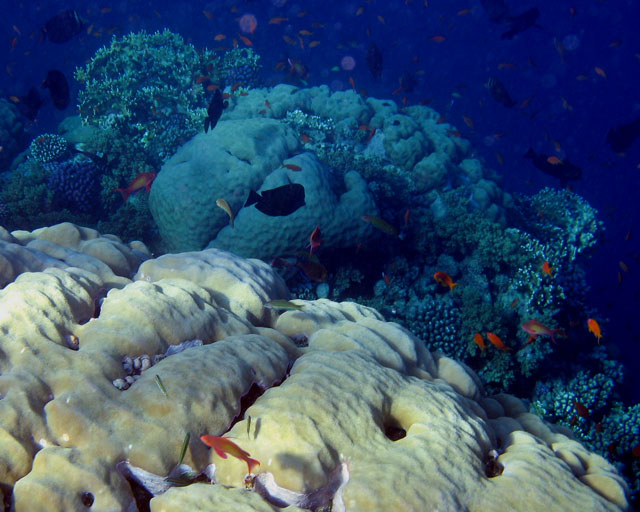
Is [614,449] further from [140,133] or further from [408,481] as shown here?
[140,133]

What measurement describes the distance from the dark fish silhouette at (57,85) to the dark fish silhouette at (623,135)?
1091cm

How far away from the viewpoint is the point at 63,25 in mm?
7336

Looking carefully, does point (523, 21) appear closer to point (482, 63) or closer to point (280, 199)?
point (280, 199)

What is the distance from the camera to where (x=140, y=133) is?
1055cm

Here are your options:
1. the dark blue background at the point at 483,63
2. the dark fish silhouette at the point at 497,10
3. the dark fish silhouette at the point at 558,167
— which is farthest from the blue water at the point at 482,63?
the dark fish silhouette at the point at 558,167

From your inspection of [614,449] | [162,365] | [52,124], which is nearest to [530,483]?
[162,365]

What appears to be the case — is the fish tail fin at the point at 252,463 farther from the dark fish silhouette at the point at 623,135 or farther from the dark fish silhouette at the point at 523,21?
the dark fish silhouette at the point at 523,21

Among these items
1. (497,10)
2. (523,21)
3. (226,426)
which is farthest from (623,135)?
(226,426)

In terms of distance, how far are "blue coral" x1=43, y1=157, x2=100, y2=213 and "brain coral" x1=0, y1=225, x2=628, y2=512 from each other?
6.40m

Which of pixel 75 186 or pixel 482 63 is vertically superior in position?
pixel 482 63

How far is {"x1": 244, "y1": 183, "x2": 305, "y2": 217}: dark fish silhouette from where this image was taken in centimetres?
483

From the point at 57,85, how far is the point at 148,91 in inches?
205

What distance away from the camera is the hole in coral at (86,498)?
64.6 inches

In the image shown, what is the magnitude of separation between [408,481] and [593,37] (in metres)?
64.2
